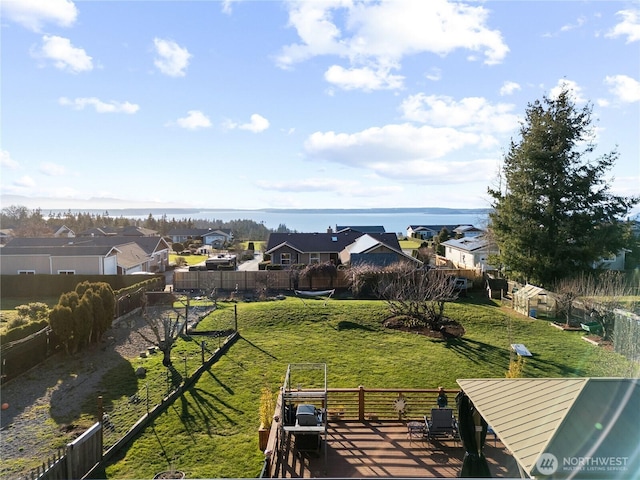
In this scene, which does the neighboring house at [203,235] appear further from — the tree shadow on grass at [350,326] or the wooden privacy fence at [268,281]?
the tree shadow on grass at [350,326]

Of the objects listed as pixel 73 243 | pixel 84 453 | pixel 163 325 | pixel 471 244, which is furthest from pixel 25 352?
pixel 471 244

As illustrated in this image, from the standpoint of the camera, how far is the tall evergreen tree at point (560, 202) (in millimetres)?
22297

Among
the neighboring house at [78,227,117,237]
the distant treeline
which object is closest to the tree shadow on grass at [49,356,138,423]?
the neighboring house at [78,227,117,237]

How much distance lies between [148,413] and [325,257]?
25168 mm

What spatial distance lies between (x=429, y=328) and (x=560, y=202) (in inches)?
445

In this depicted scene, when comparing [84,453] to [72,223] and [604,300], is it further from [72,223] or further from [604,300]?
[72,223]

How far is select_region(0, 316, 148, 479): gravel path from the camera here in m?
8.74

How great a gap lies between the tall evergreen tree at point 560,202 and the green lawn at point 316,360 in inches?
168

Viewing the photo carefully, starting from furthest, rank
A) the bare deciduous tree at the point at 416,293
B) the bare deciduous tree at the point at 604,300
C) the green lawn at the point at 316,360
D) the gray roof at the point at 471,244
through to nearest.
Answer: the gray roof at the point at 471,244, the bare deciduous tree at the point at 416,293, the bare deciduous tree at the point at 604,300, the green lawn at the point at 316,360

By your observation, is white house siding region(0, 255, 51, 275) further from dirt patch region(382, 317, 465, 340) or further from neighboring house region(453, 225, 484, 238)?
neighboring house region(453, 225, 484, 238)

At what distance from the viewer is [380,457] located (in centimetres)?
796

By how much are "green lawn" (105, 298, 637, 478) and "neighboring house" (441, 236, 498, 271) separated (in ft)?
37.0

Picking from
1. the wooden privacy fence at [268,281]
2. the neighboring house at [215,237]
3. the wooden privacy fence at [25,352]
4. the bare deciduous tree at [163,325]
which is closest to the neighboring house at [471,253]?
the wooden privacy fence at [268,281]

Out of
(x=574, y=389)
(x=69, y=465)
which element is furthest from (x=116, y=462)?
(x=574, y=389)
